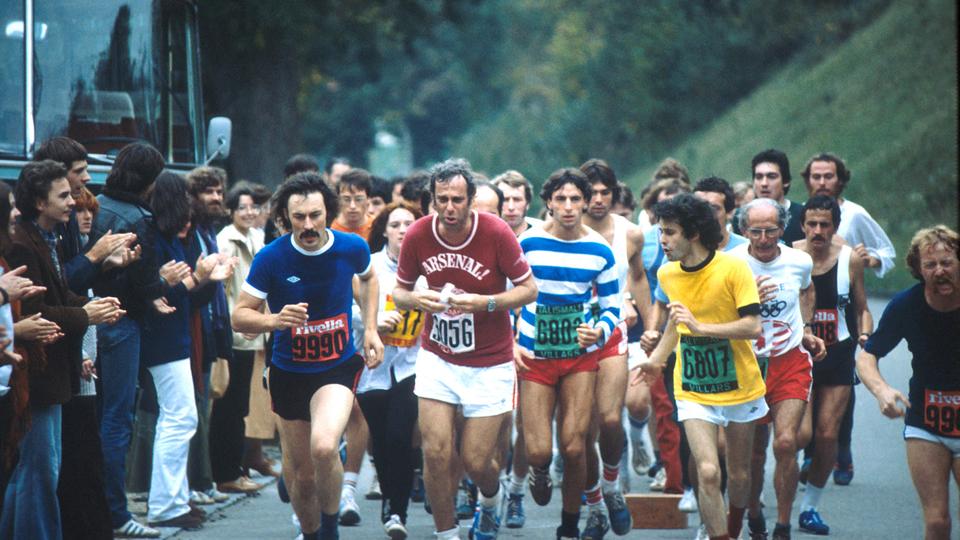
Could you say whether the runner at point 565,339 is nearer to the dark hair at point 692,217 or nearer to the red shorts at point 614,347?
the red shorts at point 614,347

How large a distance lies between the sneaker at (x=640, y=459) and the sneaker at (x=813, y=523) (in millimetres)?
2777

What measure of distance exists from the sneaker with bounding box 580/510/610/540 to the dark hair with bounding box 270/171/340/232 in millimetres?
2493

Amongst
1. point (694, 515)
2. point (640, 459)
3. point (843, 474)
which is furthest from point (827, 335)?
point (640, 459)

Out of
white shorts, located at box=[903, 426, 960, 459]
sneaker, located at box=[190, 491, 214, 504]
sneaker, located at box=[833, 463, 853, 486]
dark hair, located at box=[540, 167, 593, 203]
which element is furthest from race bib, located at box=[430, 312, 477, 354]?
sneaker, located at box=[833, 463, 853, 486]

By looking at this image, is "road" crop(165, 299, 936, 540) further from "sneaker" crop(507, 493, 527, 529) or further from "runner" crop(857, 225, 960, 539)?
"runner" crop(857, 225, 960, 539)

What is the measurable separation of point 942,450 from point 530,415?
2.78 meters

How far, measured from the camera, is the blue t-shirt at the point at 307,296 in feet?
28.8

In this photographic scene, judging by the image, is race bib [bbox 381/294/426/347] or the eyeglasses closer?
the eyeglasses

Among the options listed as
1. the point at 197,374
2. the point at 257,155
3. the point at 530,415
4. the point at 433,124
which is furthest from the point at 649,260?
the point at 433,124

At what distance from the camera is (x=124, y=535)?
31.3 feet

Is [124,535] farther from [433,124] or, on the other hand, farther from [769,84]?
[433,124]

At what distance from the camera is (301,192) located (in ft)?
29.2

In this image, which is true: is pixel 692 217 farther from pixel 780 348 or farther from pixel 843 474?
pixel 843 474

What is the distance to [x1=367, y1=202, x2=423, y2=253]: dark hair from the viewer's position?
10922 mm
